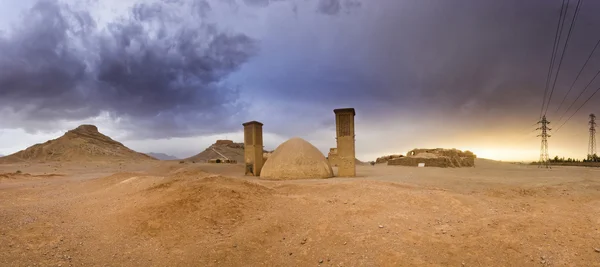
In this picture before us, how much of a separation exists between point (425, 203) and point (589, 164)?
39007 millimetres

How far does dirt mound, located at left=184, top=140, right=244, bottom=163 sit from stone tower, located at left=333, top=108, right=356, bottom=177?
108ft

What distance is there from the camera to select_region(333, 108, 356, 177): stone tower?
19.9m

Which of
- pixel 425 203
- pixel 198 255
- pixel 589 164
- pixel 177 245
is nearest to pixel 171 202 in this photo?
pixel 177 245

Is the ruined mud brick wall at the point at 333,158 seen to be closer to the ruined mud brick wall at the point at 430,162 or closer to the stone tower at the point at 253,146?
the ruined mud brick wall at the point at 430,162

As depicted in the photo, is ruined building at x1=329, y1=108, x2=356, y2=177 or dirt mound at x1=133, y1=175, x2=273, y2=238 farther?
ruined building at x1=329, y1=108, x2=356, y2=177

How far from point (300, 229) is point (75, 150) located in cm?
5456

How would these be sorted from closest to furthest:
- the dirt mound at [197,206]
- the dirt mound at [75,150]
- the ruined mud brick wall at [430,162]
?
the dirt mound at [197,206] < the ruined mud brick wall at [430,162] < the dirt mound at [75,150]

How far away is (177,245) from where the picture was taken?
6.92 metres

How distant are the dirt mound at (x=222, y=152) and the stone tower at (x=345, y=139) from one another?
33.0 metres

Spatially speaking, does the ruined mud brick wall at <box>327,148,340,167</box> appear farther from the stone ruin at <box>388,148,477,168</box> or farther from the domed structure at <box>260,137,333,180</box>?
the domed structure at <box>260,137,333,180</box>

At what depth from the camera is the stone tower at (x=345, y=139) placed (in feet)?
65.4

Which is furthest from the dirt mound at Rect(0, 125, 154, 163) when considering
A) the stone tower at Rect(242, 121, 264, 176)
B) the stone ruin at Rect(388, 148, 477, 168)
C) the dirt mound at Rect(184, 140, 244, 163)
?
the stone ruin at Rect(388, 148, 477, 168)

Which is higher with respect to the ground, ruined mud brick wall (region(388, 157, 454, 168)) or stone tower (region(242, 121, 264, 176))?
stone tower (region(242, 121, 264, 176))

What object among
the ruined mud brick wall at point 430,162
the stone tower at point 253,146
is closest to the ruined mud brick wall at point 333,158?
the ruined mud brick wall at point 430,162
